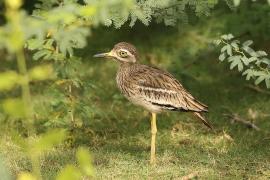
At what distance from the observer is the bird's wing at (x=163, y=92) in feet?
23.5

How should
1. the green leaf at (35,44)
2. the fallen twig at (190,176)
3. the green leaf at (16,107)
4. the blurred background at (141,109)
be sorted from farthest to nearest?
the blurred background at (141,109), the fallen twig at (190,176), the green leaf at (35,44), the green leaf at (16,107)

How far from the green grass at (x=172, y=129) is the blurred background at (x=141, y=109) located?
0.05 ft

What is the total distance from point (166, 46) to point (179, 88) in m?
4.68

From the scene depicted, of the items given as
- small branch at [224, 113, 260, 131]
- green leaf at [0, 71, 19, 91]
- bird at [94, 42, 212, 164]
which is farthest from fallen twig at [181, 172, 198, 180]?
green leaf at [0, 71, 19, 91]

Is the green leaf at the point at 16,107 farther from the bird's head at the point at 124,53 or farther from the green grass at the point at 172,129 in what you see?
the bird's head at the point at 124,53

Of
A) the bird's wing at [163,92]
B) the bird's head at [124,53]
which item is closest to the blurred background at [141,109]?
the bird's head at [124,53]

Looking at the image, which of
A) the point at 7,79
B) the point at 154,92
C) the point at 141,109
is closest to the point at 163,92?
the point at 154,92

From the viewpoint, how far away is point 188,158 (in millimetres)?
7574

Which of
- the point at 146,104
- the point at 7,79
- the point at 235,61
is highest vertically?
the point at 7,79

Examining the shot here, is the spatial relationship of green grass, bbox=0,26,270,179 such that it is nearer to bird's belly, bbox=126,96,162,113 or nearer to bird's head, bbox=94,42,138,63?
bird's belly, bbox=126,96,162,113

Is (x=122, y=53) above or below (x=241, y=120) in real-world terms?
above

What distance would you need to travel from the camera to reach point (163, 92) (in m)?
→ 7.18

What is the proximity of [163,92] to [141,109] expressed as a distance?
100 inches

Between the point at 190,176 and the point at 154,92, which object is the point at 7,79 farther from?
the point at 154,92
